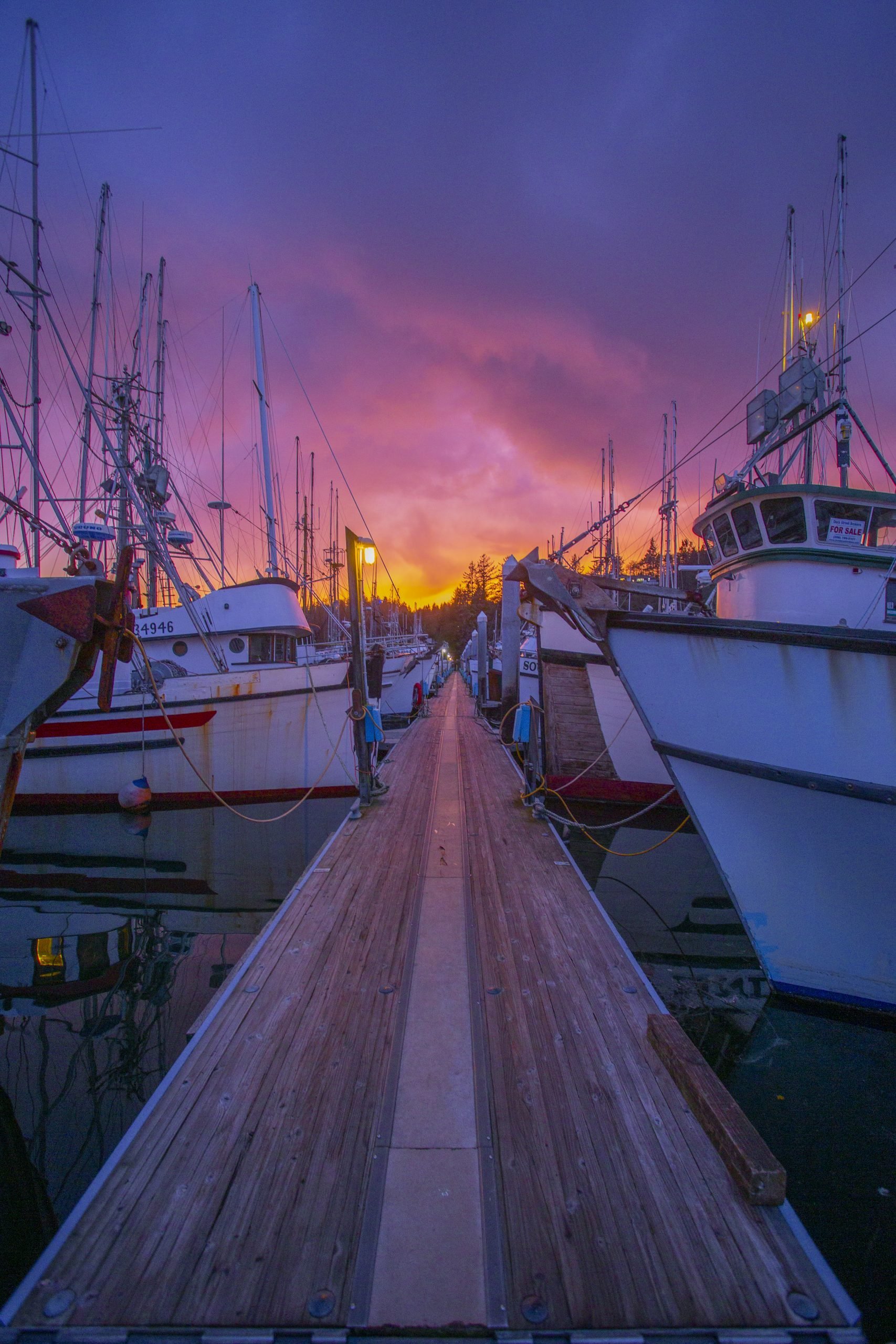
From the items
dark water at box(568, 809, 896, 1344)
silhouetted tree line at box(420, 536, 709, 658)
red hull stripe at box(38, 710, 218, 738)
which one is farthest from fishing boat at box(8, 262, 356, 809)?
silhouetted tree line at box(420, 536, 709, 658)

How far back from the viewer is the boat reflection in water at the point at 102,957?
12.0 ft

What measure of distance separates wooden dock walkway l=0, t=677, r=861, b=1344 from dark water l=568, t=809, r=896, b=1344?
47.4 inches

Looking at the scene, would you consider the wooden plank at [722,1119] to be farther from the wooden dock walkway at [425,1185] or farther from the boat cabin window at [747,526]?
the boat cabin window at [747,526]

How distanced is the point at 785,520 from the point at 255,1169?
740 centimetres

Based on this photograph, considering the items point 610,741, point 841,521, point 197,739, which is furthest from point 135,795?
point 841,521

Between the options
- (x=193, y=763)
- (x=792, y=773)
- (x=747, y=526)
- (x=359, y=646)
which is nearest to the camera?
(x=792, y=773)

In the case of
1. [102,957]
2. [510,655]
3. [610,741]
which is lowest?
[102,957]

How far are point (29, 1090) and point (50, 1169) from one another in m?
0.94

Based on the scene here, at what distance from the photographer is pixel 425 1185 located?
2.33m

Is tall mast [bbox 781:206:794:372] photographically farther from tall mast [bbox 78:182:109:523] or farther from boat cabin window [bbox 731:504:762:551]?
tall mast [bbox 78:182:109:523]

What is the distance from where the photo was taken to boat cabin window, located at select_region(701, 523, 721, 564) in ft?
25.8

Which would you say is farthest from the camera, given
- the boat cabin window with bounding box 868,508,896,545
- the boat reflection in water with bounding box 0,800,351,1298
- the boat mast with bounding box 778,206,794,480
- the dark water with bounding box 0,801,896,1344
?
the boat mast with bounding box 778,206,794,480

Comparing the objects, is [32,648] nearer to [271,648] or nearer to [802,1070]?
[802,1070]

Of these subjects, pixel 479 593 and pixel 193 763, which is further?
pixel 479 593
